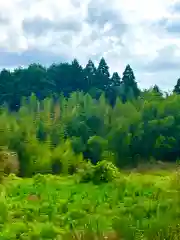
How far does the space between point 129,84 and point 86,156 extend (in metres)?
13.4

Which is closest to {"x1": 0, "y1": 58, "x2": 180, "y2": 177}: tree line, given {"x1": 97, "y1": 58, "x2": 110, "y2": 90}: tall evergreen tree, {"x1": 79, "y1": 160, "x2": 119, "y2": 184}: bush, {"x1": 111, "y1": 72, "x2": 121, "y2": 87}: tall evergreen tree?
{"x1": 79, "y1": 160, "x2": 119, "y2": 184}: bush

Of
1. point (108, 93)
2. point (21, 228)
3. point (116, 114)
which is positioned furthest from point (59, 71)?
point (21, 228)

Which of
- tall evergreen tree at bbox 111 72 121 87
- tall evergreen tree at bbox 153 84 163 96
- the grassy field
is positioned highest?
tall evergreen tree at bbox 111 72 121 87

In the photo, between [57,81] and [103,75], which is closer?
[103,75]

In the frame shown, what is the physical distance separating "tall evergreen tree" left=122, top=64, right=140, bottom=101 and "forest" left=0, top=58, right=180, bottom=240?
0.09 meters

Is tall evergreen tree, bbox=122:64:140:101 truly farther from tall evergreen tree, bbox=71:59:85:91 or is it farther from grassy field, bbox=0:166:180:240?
grassy field, bbox=0:166:180:240

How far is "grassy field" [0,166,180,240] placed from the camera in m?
6.77

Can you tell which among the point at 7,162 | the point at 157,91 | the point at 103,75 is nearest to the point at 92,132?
the point at 157,91

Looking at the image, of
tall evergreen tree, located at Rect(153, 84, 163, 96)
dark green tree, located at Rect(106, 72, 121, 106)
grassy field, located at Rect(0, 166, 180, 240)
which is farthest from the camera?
dark green tree, located at Rect(106, 72, 121, 106)

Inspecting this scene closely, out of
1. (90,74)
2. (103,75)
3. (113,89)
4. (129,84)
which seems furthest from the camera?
(90,74)

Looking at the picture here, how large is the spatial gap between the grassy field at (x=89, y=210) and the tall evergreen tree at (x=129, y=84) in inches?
892

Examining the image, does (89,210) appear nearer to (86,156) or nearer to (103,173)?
(103,173)

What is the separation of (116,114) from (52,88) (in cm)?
2256

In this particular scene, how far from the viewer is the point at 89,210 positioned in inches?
639
